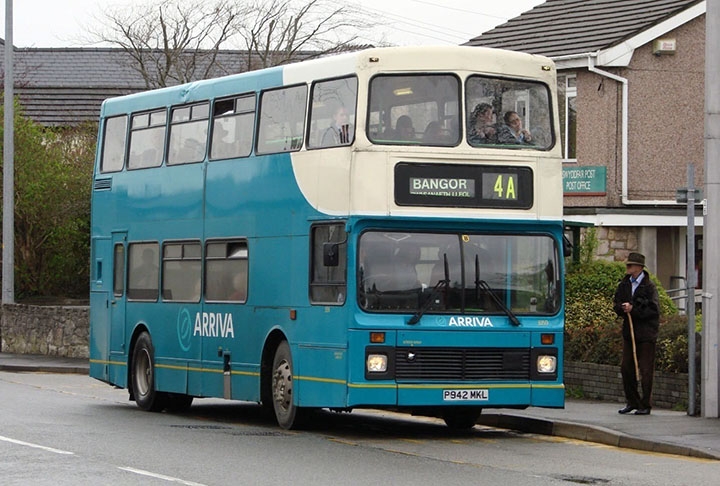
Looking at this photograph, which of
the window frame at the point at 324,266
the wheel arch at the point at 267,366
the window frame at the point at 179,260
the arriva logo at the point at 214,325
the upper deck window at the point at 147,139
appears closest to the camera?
the window frame at the point at 324,266

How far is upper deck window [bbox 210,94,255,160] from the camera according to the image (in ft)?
61.9

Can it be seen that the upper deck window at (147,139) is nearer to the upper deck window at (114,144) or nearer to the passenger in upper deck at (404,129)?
the upper deck window at (114,144)

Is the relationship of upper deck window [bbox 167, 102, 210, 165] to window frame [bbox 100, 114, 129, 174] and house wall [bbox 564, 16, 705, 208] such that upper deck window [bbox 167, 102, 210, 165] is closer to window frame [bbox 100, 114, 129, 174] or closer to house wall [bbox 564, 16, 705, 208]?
window frame [bbox 100, 114, 129, 174]

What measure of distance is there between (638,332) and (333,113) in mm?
4650

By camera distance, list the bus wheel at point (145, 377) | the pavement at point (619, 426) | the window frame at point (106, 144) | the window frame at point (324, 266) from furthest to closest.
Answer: the window frame at point (106, 144) < the bus wheel at point (145, 377) < the window frame at point (324, 266) < the pavement at point (619, 426)

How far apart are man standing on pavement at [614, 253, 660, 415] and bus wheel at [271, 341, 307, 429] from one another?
3974 mm

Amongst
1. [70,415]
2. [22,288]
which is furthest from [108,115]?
[22,288]

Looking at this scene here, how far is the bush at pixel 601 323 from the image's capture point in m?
20.0

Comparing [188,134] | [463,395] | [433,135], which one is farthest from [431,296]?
[188,134]

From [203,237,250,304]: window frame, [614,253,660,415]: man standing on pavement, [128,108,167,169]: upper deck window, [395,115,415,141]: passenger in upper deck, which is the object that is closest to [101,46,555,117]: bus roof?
[395,115,415,141]: passenger in upper deck

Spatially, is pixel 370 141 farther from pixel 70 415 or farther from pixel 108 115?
pixel 108 115

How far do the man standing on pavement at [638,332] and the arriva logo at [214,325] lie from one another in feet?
15.5

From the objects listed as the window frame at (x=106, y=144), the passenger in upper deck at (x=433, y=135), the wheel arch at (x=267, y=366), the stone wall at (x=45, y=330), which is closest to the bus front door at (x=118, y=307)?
the window frame at (x=106, y=144)

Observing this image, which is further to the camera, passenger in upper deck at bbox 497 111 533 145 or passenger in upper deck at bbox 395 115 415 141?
passenger in upper deck at bbox 497 111 533 145
